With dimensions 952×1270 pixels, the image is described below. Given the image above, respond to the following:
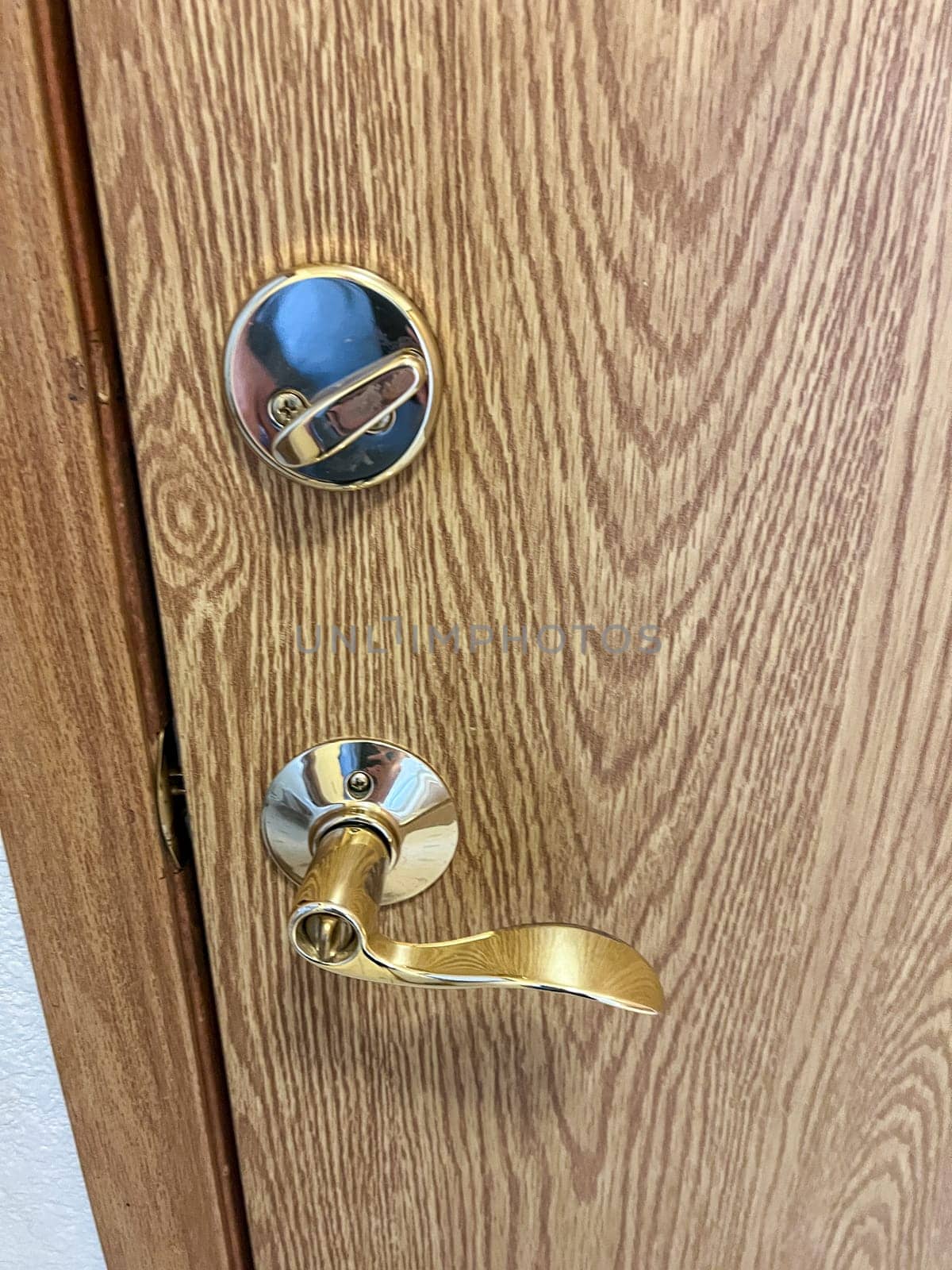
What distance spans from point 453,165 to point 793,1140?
379mm

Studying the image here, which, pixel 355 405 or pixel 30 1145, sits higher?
pixel 355 405

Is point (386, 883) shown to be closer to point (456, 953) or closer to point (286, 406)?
point (456, 953)

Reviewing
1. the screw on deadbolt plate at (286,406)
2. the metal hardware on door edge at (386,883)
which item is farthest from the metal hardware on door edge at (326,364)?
the metal hardware on door edge at (386,883)

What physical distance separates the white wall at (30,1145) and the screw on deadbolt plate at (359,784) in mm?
140

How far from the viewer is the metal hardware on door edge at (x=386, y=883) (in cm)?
26

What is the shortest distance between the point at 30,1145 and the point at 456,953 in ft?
0.90

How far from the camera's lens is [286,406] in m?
0.23

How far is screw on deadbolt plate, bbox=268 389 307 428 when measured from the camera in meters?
0.23

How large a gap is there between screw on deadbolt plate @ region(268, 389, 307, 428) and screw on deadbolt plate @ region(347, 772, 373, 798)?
0.38ft

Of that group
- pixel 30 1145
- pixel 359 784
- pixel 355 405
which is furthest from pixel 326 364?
pixel 30 1145

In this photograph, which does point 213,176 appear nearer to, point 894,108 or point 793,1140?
point 894,108

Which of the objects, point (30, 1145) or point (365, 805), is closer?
point (365, 805)

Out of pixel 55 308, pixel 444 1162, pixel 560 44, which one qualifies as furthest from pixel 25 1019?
pixel 560 44

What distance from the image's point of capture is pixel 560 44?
0.70ft
